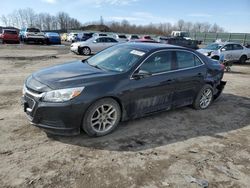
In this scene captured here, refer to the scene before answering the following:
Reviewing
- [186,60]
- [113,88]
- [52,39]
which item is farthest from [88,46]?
[113,88]

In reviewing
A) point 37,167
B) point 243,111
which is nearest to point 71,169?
point 37,167

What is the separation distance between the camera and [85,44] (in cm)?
1811

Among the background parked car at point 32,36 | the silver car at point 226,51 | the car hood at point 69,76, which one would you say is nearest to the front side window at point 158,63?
the car hood at point 69,76

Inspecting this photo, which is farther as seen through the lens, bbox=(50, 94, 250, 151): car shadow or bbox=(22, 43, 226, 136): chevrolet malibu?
bbox=(50, 94, 250, 151): car shadow

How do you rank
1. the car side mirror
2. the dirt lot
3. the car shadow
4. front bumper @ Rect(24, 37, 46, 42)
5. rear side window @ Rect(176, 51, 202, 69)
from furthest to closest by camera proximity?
front bumper @ Rect(24, 37, 46, 42) → rear side window @ Rect(176, 51, 202, 69) → the car side mirror → the car shadow → the dirt lot

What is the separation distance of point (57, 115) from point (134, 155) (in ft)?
4.46

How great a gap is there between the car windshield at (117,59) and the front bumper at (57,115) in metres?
1.19

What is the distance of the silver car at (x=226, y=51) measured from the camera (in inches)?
585

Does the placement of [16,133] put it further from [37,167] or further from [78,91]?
[78,91]

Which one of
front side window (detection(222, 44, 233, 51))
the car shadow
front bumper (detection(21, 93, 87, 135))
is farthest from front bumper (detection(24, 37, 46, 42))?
front bumper (detection(21, 93, 87, 135))

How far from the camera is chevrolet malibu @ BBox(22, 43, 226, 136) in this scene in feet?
12.3

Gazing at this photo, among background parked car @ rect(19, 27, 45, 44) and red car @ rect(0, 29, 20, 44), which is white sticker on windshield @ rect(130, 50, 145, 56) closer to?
background parked car @ rect(19, 27, 45, 44)

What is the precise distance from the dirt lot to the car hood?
37.7 inches

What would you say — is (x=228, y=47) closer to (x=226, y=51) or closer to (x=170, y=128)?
(x=226, y=51)
